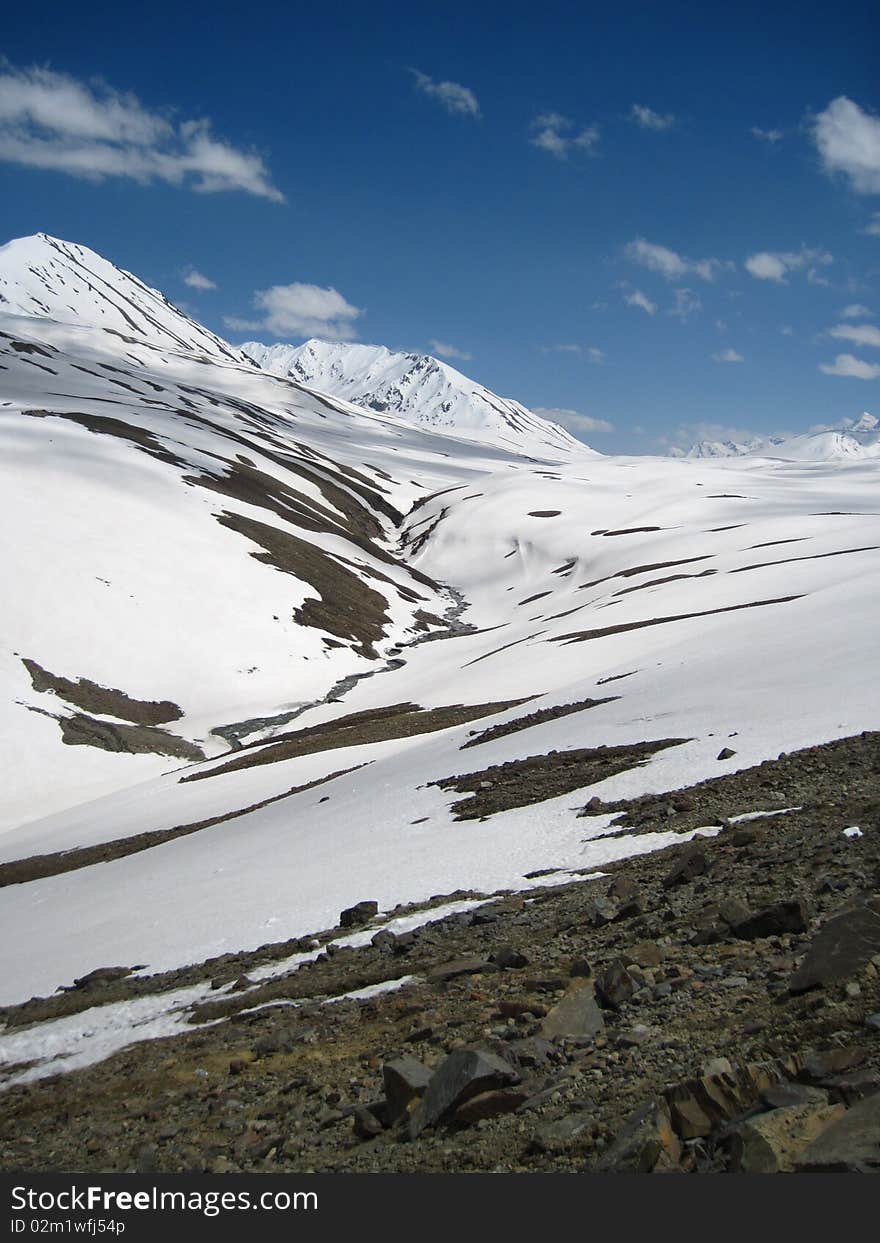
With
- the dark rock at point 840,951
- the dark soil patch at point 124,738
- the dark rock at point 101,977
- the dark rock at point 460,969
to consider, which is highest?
the dark soil patch at point 124,738

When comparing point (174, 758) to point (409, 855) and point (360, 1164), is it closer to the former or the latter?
point (409, 855)

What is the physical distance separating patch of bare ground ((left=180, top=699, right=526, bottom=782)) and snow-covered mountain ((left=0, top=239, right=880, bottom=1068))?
339mm

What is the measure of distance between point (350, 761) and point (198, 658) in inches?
1211

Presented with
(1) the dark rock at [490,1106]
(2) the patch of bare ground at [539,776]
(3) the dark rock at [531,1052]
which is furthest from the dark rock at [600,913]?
(2) the patch of bare ground at [539,776]

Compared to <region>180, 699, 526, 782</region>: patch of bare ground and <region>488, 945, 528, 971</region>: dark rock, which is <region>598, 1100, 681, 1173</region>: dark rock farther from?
<region>180, 699, 526, 782</region>: patch of bare ground

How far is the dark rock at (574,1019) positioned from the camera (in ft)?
26.2

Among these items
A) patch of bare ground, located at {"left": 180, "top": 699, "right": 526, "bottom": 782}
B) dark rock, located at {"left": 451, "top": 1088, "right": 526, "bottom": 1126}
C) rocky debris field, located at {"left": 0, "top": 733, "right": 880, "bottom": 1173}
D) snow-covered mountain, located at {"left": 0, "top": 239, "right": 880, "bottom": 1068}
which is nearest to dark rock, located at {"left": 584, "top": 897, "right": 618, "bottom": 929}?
rocky debris field, located at {"left": 0, "top": 733, "right": 880, "bottom": 1173}

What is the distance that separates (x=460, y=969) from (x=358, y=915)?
4.77 metres

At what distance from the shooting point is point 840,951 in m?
7.37

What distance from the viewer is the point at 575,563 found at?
10662cm

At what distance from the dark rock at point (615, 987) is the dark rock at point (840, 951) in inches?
69.1

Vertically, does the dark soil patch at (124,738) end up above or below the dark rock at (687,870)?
above

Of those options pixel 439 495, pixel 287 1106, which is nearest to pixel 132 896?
pixel 287 1106

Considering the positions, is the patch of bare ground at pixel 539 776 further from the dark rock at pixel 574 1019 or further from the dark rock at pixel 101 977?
the dark rock at pixel 574 1019
